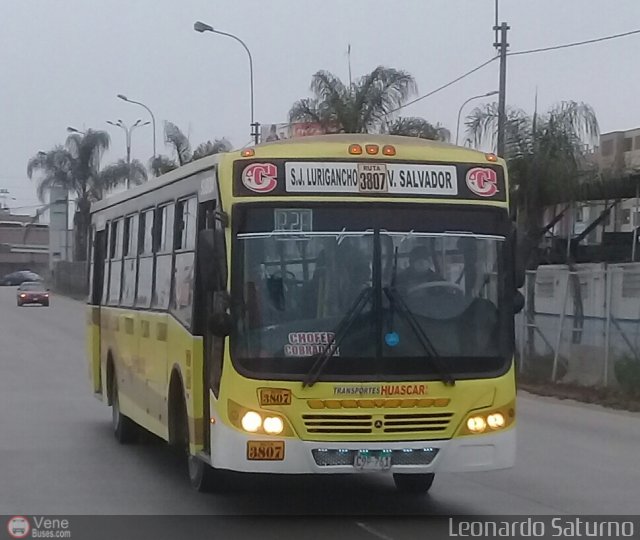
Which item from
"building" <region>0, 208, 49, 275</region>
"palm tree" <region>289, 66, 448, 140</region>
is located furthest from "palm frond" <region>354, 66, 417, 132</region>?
"building" <region>0, 208, 49, 275</region>

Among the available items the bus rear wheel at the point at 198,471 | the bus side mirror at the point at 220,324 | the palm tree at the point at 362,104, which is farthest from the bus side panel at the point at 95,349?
the palm tree at the point at 362,104

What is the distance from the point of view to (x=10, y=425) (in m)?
16.0

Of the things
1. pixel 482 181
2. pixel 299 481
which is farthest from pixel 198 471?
pixel 482 181

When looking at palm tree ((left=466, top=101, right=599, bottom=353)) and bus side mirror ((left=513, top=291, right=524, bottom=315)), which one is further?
palm tree ((left=466, top=101, right=599, bottom=353))

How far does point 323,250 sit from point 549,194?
1863 cm

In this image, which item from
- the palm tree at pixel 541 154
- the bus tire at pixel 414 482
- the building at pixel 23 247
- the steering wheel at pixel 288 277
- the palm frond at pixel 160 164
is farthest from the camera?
the building at pixel 23 247

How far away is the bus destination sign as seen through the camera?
946cm

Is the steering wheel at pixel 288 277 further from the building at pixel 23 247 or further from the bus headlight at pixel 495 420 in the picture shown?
the building at pixel 23 247

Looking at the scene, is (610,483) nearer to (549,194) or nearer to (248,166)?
(248,166)

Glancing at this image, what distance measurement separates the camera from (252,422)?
9.09 metres

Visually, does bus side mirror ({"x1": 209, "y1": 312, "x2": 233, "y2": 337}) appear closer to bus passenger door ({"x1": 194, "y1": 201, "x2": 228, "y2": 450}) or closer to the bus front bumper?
bus passenger door ({"x1": 194, "y1": 201, "x2": 228, "y2": 450})

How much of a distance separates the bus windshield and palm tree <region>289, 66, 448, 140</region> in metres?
24.8

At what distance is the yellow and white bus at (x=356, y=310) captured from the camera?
358 inches

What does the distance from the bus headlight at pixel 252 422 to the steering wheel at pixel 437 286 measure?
57.3 inches
